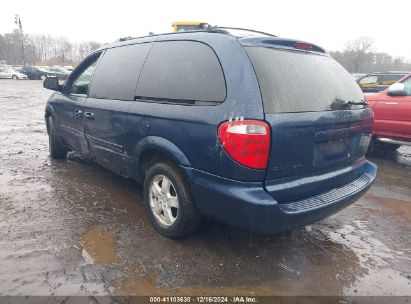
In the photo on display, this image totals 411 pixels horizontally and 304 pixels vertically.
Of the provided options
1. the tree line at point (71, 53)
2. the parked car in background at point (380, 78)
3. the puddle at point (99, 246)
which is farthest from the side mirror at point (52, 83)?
the tree line at point (71, 53)

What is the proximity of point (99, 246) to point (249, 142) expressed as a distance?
1667mm

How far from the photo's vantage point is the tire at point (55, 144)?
537cm

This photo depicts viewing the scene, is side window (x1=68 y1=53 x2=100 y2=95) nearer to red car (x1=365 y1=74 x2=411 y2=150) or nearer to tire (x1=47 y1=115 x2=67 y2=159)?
tire (x1=47 y1=115 x2=67 y2=159)

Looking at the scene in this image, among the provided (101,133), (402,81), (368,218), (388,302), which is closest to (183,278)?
(388,302)

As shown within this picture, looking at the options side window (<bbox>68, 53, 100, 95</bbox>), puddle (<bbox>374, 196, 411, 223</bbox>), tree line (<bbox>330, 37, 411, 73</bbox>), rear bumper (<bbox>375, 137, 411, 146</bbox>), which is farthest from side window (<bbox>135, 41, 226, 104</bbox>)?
tree line (<bbox>330, 37, 411, 73</bbox>)

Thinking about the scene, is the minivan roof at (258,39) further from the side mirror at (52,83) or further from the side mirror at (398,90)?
the side mirror at (398,90)

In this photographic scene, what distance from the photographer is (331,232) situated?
11.4 ft

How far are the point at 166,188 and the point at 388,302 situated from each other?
6.38ft

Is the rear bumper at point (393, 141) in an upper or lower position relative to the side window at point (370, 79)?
lower

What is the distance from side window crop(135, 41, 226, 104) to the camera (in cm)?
267

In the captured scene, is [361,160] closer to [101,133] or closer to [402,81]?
[101,133]

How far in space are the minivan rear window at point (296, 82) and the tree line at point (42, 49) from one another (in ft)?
232

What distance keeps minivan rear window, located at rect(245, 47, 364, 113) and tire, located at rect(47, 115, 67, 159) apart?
151 inches

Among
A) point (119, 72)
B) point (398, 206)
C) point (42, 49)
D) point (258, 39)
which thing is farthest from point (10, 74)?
point (42, 49)
